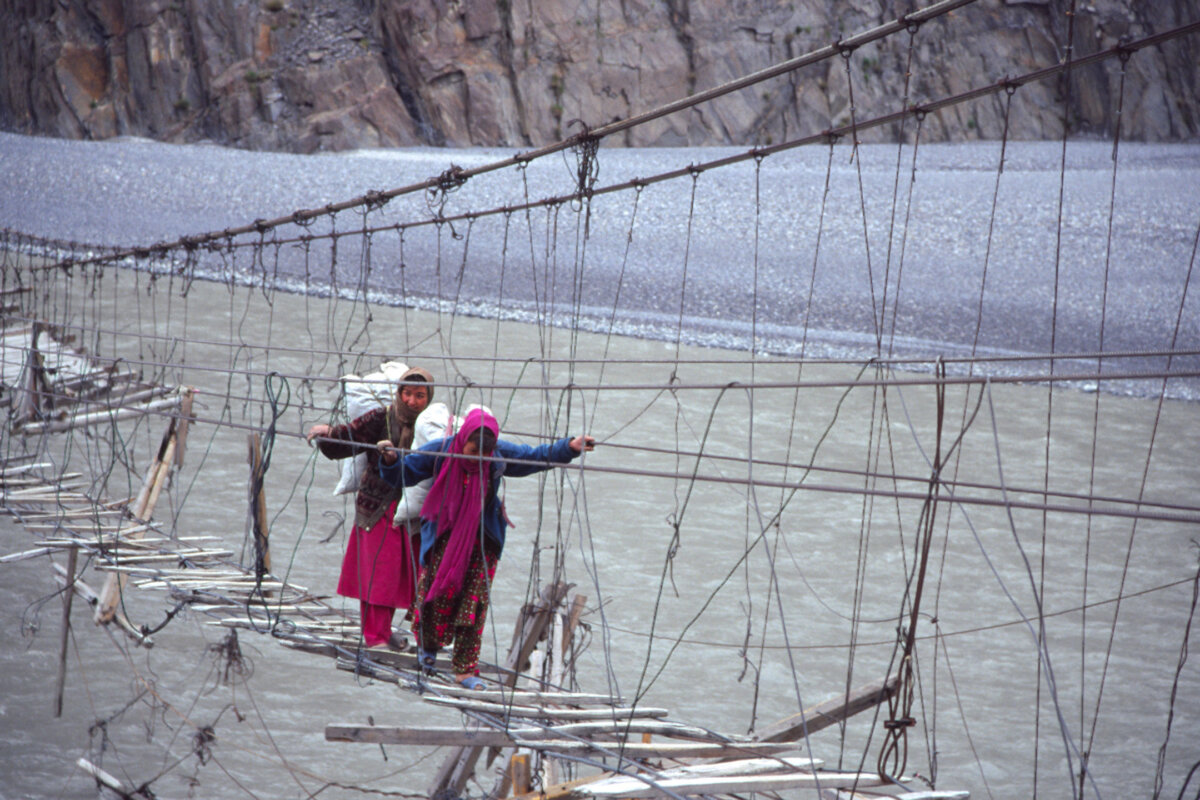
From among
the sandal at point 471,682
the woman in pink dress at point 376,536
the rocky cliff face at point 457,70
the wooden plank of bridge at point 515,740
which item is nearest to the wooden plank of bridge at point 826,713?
the wooden plank of bridge at point 515,740

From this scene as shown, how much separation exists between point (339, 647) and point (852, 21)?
1912cm

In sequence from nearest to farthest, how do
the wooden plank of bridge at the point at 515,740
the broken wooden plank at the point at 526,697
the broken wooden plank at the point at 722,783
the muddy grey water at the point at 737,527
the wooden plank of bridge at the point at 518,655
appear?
the broken wooden plank at the point at 722,783, the wooden plank of bridge at the point at 515,740, the broken wooden plank at the point at 526,697, the wooden plank of bridge at the point at 518,655, the muddy grey water at the point at 737,527

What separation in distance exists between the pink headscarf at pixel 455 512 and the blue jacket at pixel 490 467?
25 mm

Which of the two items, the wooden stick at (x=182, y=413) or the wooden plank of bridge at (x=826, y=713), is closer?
the wooden plank of bridge at (x=826, y=713)

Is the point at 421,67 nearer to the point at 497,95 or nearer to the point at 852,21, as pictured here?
the point at 497,95

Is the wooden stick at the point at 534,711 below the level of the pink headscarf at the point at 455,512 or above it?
below

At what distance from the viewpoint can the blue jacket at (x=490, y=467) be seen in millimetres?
2598

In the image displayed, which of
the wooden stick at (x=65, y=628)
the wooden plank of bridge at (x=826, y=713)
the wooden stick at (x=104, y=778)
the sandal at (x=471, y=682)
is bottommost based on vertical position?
the wooden stick at (x=104, y=778)

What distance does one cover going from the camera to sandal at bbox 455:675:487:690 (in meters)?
2.74

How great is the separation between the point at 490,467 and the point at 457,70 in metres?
20.3

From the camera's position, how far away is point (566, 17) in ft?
71.6

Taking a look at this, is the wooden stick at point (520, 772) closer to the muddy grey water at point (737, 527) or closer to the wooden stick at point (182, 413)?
the muddy grey water at point (737, 527)

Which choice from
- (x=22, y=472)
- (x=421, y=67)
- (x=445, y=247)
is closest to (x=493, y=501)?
(x=22, y=472)

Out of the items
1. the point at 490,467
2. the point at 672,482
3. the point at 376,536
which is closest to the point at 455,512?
the point at 490,467
